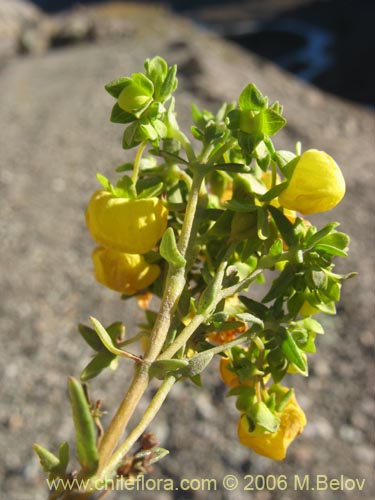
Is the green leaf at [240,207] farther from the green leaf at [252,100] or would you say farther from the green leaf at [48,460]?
the green leaf at [48,460]

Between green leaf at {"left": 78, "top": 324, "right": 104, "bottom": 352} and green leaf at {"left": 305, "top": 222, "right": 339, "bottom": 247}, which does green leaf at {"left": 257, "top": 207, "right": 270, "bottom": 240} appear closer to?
green leaf at {"left": 305, "top": 222, "right": 339, "bottom": 247}

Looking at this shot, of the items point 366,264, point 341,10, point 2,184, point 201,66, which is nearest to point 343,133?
point 201,66

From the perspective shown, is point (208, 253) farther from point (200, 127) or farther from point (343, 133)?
point (343, 133)

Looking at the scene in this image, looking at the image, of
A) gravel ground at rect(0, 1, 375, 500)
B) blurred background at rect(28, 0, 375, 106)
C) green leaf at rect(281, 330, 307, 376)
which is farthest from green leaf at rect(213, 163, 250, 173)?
blurred background at rect(28, 0, 375, 106)

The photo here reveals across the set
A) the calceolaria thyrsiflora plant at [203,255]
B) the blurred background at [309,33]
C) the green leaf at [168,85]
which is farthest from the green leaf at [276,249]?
the blurred background at [309,33]

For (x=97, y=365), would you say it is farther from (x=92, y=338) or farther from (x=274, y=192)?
(x=274, y=192)

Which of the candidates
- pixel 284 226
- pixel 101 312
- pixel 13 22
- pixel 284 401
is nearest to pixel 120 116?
pixel 284 226
